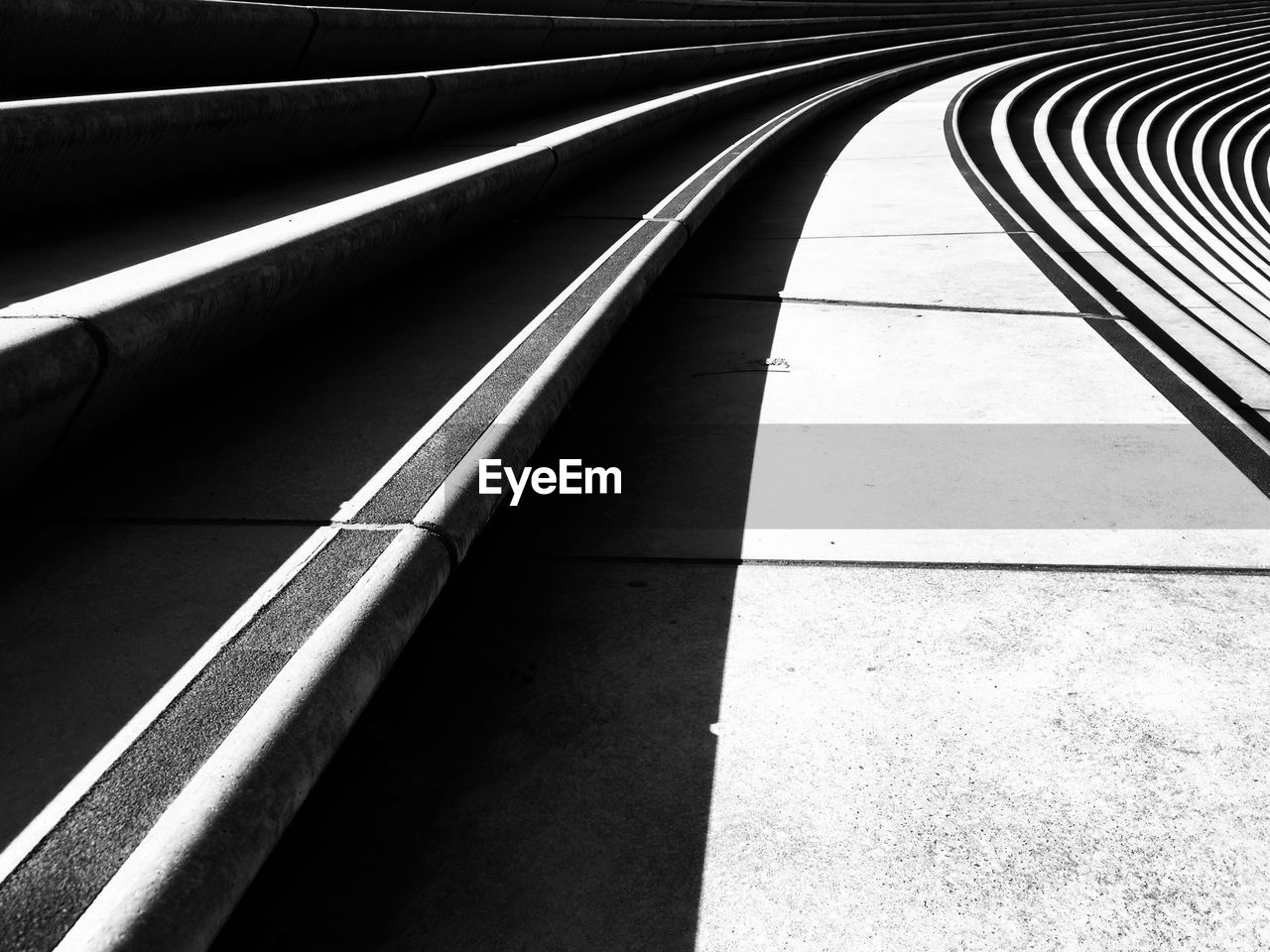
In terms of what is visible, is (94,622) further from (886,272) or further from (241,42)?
(886,272)

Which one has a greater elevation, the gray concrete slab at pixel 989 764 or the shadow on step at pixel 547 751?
the gray concrete slab at pixel 989 764

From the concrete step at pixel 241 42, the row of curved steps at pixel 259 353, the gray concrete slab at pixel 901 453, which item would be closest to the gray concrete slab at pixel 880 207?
the row of curved steps at pixel 259 353

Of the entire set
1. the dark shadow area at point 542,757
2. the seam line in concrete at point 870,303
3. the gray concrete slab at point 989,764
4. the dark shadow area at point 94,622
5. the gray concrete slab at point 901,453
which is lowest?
the dark shadow area at point 542,757

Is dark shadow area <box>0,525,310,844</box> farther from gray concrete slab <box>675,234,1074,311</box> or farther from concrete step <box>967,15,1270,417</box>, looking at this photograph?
gray concrete slab <box>675,234,1074,311</box>

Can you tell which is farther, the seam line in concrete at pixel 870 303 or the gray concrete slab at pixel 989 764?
the seam line in concrete at pixel 870 303

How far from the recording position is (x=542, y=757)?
2.00m

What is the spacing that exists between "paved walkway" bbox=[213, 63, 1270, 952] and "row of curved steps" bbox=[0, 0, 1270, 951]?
1.19ft

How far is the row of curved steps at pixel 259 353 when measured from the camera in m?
1.34

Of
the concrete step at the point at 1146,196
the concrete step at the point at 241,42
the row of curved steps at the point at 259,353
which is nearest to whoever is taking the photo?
the row of curved steps at the point at 259,353

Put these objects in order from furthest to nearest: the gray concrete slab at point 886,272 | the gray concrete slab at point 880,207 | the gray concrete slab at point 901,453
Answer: the gray concrete slab at point 880,207 < the gray concrete slab at point 886,272 < the gray concrete slab at point 901,453

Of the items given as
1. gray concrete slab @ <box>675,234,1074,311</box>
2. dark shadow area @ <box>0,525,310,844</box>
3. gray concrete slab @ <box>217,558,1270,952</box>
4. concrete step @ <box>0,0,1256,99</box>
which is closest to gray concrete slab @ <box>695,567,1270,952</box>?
gray concrete slab @ <box>217,558,1270,952</box>

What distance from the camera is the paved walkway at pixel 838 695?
165cm

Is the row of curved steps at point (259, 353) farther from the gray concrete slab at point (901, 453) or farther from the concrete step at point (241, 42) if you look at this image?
the gray concrete slab at point (901, 453)

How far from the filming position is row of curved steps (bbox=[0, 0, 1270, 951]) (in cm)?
134
